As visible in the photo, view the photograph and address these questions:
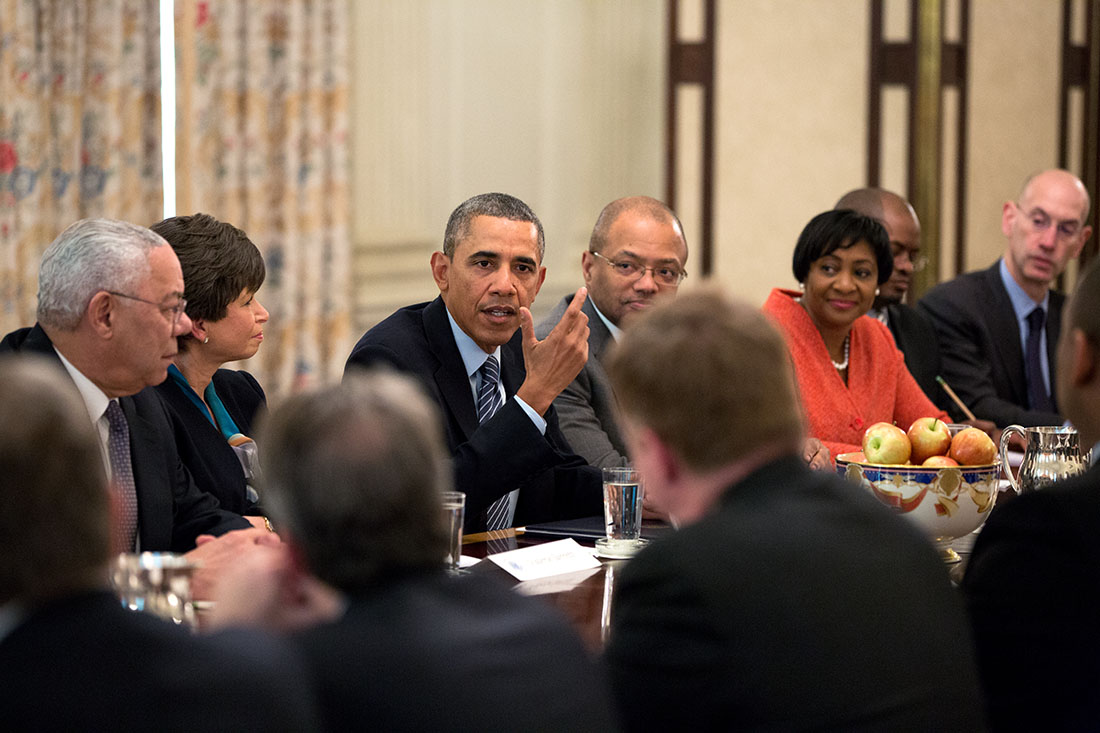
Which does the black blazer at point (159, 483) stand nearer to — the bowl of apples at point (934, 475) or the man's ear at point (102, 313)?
the man's ear at point (102, 313)

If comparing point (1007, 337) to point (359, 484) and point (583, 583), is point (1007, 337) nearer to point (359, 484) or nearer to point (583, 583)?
point (583, 583)

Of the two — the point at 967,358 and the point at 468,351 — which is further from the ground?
the point at 468,351

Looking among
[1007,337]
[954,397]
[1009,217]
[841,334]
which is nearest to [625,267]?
[841,334]

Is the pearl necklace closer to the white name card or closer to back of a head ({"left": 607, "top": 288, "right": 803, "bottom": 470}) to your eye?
the white name card

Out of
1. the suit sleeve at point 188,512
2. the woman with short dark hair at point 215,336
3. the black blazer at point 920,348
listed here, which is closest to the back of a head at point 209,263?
the woman with short dark hair at point 215,336

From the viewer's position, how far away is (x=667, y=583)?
118cm

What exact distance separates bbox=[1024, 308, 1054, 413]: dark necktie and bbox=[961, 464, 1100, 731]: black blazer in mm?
3355

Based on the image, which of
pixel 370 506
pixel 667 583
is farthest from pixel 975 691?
pixel 370 506

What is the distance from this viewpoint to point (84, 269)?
7.28 ft

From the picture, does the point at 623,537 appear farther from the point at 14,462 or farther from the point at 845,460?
the point at 14,462

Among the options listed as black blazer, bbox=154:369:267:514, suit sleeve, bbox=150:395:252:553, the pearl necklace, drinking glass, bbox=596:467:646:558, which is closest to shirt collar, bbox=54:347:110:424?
suit sleeve, bbox=150:395:252:553

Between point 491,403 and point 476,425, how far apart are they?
0.11 m

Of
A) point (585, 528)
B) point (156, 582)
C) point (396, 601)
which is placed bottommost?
point (585, 528)

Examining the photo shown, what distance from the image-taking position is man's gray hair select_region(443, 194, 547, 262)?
122 inches
